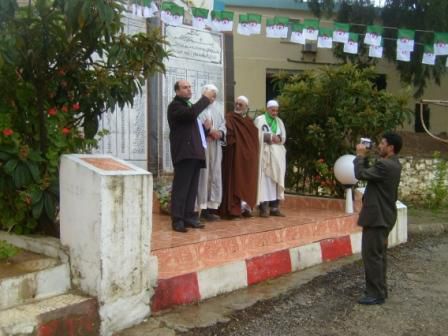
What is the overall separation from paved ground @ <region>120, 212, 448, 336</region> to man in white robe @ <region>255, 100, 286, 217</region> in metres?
1.35

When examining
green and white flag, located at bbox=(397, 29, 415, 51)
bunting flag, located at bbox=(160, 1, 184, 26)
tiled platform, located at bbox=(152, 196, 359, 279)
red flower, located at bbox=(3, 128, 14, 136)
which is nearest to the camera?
red flower, located at bbox=(3, 128, 14, 136)

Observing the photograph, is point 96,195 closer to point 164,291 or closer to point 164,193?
point 164,291

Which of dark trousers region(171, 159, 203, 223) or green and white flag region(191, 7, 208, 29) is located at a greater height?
green and white flag region(191, 7, 208, 29)

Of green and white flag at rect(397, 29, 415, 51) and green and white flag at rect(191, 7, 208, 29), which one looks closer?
green and white flag at rect(191, 7, 208, 29)

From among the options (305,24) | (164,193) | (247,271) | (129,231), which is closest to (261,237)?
(247,271)

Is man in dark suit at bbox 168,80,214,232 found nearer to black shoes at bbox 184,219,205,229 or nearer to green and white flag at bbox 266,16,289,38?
black shoes at bbox 184,219,205,229

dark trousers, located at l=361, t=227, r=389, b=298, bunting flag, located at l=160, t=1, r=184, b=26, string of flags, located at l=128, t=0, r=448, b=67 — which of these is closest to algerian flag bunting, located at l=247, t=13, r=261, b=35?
string of flags, located at l=128, t=0, r=448, b=67

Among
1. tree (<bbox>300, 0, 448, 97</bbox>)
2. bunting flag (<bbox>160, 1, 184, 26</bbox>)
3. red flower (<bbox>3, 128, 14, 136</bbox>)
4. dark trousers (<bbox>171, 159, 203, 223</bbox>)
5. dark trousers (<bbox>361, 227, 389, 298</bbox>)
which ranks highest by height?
tree (<bbox>300, 0, 448, 97</bbox>)

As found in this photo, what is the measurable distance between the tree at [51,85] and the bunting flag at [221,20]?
412cm

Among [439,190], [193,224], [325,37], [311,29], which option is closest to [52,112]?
[193,224]

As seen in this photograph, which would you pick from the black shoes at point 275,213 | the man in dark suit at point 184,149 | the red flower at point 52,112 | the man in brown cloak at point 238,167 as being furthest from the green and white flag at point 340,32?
the red flower at point 52,112

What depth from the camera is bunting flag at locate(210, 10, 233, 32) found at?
27.6 feet

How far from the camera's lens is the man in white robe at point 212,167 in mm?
6621

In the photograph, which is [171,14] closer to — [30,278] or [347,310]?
[347,310]
